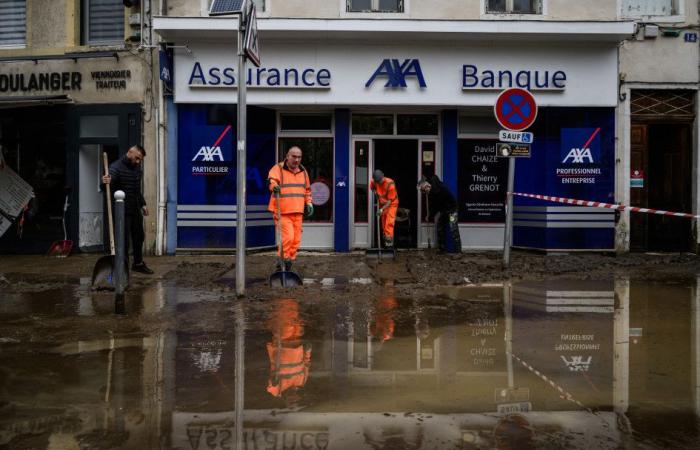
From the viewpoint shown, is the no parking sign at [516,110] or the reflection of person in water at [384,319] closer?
the reflection of person in water at [384,319]

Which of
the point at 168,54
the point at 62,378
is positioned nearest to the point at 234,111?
the point at 168,54

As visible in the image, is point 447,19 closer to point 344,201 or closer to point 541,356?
point 344,201

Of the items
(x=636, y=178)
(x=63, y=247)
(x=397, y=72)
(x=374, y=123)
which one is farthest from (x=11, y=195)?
(x=636, y=178)

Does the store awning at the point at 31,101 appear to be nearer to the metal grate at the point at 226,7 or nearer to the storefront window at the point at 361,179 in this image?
the storefront window at the point at 361,179

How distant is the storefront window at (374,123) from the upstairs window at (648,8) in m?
5.15

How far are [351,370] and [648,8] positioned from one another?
12.1 meters

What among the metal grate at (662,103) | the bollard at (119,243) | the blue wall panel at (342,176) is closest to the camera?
the bollard at (119,243)

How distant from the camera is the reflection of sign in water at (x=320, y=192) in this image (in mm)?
15180

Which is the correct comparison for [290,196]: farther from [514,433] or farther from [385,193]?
[514,433]

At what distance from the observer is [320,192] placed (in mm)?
15188

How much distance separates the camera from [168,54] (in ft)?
46.7

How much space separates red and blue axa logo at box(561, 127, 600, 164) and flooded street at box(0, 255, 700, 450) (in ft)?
18.3

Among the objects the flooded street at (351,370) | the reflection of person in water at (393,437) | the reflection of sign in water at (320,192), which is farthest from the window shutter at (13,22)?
the reflection of person in water at (393,437)

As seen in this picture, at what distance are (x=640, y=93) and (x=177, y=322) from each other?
1105 centimetres
